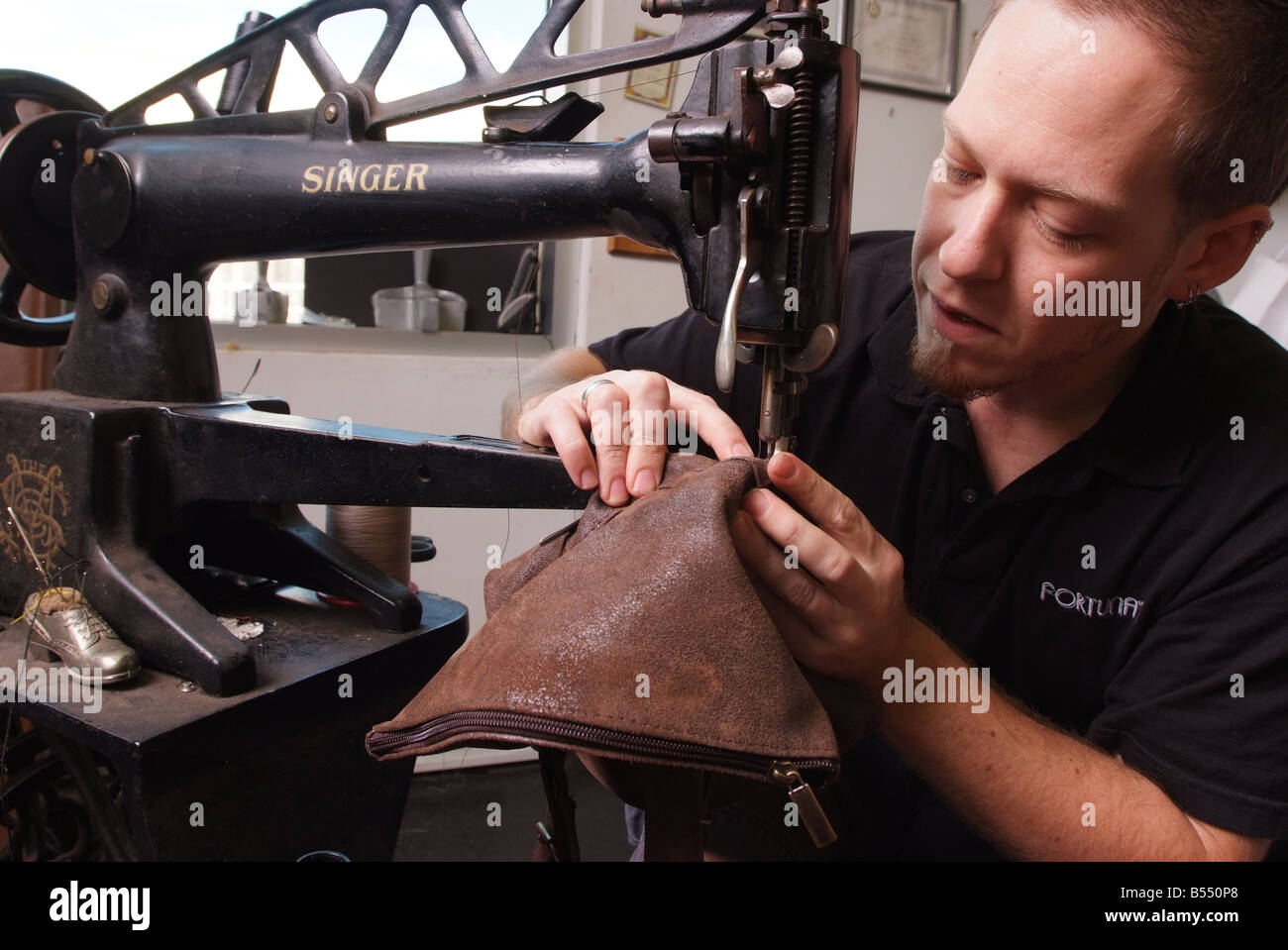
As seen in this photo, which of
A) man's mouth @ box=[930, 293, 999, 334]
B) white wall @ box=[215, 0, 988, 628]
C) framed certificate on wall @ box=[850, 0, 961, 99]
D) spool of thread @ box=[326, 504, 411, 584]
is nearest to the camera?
man's mouth @ box=[930, 293, 999, 334]

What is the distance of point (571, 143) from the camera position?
35.8 inches

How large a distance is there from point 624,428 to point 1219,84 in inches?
27.2

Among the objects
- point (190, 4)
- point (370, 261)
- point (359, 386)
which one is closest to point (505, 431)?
point (359, 386)

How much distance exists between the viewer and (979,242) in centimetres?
93

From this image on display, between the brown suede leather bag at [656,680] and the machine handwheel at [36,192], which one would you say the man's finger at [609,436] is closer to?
the brown suede leather bag at [656,680]

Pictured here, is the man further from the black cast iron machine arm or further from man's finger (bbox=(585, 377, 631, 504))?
the black cast iron machine arm

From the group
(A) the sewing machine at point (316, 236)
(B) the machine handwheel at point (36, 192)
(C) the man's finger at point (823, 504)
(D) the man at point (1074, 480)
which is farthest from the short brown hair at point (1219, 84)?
(B) the machine handwheel at point (36, 192)

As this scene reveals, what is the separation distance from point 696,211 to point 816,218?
109mm

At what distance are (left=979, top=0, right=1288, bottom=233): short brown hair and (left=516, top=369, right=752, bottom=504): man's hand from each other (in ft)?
1.79

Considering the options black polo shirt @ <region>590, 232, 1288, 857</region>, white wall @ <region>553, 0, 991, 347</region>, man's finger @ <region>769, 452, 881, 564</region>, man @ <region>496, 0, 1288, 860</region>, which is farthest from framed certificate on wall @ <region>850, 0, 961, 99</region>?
man's finger @ <region>769, 452, 881, 564</region>

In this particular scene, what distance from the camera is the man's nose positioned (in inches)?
36.6

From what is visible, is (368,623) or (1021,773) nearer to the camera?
(1021,773)

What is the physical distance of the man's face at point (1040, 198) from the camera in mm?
870

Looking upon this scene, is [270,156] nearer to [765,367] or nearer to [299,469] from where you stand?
[299,469]
